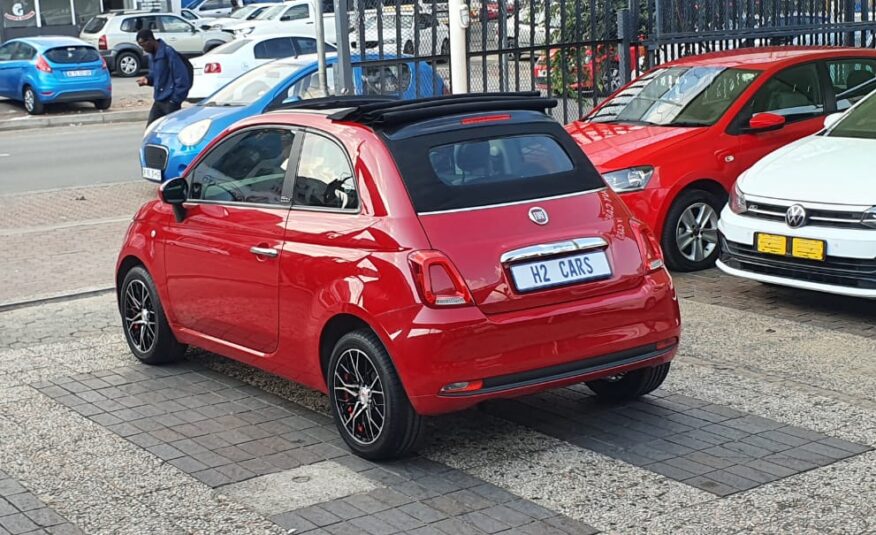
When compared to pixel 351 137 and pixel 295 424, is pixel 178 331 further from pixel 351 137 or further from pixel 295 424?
pixel 351 137

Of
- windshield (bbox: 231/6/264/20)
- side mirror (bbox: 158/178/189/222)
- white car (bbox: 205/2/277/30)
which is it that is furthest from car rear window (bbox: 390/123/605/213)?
windshield (bbox: 231/6/264/20)

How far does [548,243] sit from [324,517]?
61.4 inches

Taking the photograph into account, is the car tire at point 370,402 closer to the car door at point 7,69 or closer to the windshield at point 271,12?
the car door at point 7,69

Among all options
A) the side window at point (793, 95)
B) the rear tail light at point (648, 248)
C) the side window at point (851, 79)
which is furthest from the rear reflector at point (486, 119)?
the side window at point (851, 79)

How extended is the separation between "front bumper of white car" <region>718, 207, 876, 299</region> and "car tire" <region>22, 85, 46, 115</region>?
2077 cm

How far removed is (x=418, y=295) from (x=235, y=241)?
1.50 metres

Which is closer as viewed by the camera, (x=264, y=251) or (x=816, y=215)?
(x=264, y=251)

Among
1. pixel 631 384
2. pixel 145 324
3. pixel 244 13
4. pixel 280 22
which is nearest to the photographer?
pixel 631 384

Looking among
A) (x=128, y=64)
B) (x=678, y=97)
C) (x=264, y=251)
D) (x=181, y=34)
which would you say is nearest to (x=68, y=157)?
(x=678, y=97)

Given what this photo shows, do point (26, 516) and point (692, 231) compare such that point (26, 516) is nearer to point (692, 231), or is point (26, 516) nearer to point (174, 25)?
point (692, 231)

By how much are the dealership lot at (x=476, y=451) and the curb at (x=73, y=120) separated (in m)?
18.3

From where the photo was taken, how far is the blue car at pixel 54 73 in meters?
26.4

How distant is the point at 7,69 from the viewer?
27344 mm

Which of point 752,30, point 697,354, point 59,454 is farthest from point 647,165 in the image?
point 752,30
